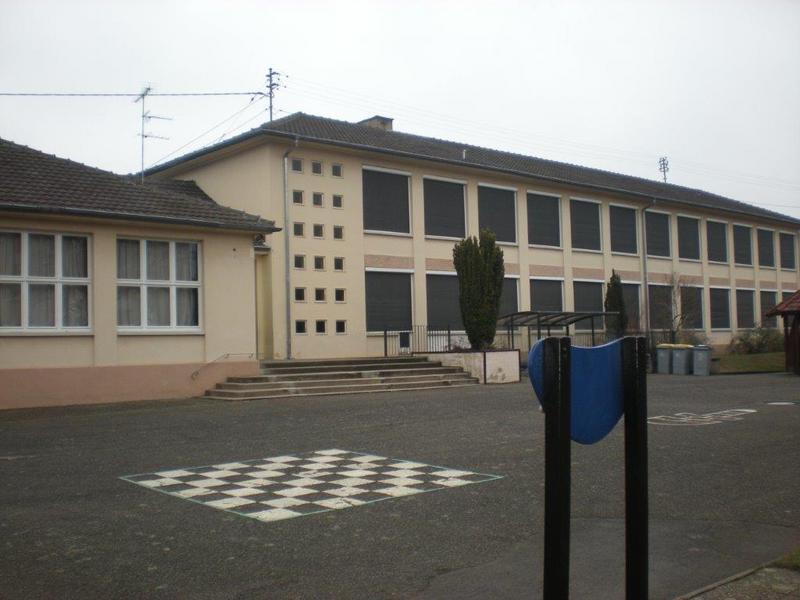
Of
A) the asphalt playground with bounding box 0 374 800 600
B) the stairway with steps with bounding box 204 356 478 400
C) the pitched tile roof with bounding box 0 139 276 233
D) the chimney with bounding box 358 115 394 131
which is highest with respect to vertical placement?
the chimney with bounding box 358 115 394 131

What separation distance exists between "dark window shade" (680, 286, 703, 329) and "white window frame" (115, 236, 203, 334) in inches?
1000

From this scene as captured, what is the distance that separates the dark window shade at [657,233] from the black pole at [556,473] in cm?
3730

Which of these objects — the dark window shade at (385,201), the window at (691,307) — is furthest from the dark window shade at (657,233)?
the dark window shade at (385,201)

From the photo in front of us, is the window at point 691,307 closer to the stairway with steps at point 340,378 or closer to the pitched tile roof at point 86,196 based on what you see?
the stairway with steps at point 340,378

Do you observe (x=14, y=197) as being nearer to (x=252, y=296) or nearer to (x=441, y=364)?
(x=252, y=296)

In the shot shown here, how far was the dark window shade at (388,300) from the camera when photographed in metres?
28.1

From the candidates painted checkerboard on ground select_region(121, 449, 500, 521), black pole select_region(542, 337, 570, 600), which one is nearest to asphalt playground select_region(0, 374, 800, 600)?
painted checkerboard on ground select_region(121, 449, 500, 521)

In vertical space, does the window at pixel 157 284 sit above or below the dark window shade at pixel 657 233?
below

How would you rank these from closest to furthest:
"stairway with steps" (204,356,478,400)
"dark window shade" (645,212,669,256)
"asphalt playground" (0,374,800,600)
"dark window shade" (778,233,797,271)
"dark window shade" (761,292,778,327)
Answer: "asphalt playground" (0,374,800,600), "stairway with steps" (204,356,478,400), "dark window shade" (645,212,669,256), "dark window shade" (761,292,778,327), "dark window shade" (778,233,797,271)

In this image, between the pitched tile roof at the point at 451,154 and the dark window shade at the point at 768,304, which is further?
the dark window shade at the point at 768,304

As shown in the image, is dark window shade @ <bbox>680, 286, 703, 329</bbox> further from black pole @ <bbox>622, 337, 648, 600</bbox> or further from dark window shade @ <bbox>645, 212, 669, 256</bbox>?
black pole @ <bbox>622, 337, 648, 600</bbox>

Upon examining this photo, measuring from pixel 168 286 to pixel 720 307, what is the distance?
32609 millimetres

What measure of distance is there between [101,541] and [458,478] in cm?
378

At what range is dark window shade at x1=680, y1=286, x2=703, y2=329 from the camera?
38844mm
